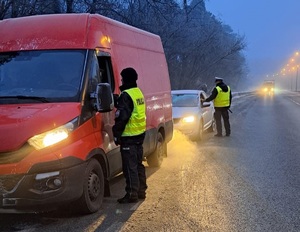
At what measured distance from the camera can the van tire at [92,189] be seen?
5.11m

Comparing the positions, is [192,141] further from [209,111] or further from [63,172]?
[63,172]

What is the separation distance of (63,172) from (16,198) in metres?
0.55

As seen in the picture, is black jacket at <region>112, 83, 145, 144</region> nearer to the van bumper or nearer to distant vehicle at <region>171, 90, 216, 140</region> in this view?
the van bumper

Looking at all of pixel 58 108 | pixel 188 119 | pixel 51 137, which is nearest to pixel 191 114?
pixel 188 119

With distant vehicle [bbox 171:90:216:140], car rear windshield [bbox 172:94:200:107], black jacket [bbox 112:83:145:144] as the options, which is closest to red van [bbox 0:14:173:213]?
black jacket [bbox 112:83:145:144]

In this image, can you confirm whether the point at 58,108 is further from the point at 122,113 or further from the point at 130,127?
the point at 130,127

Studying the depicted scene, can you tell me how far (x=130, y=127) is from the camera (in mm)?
5773

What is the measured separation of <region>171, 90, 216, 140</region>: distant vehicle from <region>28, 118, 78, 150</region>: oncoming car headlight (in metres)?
7.51

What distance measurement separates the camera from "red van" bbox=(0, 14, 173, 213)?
4547 millimetres

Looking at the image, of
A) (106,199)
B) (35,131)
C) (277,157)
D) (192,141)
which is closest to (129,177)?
(106,199)

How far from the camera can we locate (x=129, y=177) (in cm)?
586

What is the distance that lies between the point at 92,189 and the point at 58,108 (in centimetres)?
111

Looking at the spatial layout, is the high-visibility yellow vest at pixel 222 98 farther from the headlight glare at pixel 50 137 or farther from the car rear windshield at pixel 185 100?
the headlight glare at pixel 50 137

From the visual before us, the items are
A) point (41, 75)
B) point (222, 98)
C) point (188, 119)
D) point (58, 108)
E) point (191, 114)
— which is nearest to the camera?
point (58, 108)
